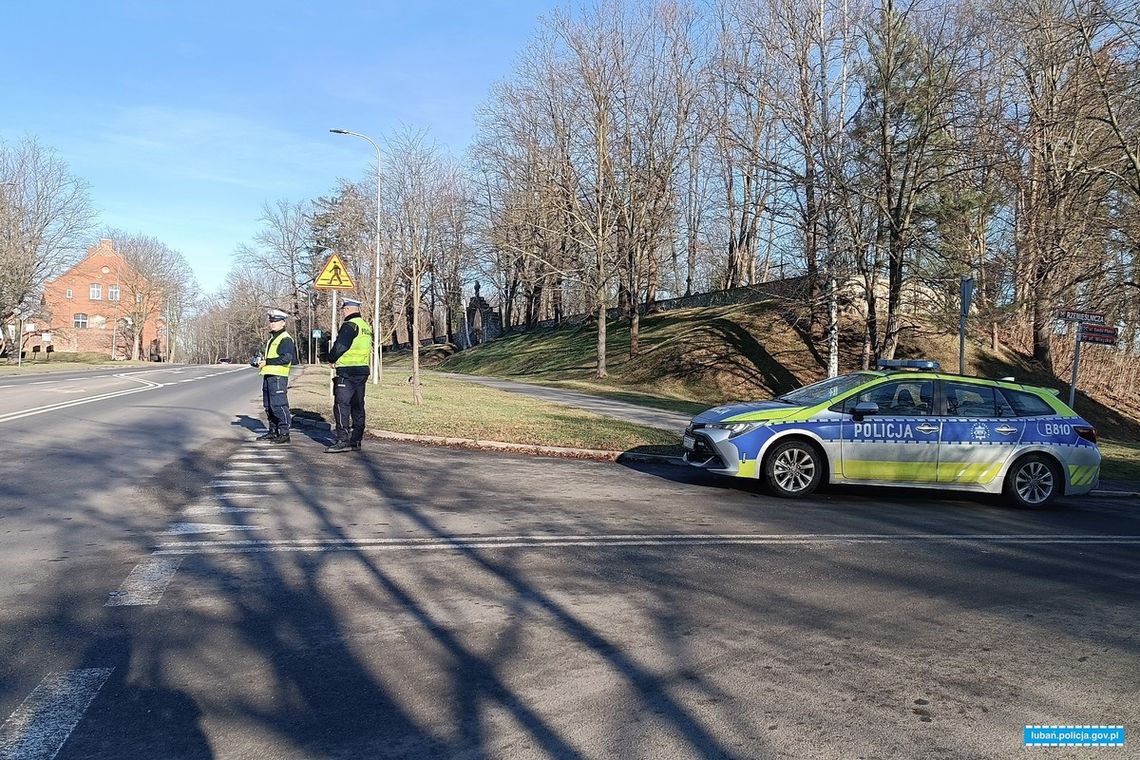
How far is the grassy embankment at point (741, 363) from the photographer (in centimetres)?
2934

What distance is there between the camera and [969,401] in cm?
1000

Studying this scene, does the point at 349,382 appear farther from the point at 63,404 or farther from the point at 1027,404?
the point at 63,404

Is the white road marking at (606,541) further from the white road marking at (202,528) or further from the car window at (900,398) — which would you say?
the car window at (900,398)

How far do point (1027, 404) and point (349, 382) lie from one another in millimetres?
8648

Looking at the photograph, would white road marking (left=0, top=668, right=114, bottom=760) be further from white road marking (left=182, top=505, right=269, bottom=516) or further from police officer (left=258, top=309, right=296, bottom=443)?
police officer (left=258, top=309, right=296, bottom=443)

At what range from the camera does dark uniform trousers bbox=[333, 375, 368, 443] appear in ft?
39.0

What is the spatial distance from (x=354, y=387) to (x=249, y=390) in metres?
14.5

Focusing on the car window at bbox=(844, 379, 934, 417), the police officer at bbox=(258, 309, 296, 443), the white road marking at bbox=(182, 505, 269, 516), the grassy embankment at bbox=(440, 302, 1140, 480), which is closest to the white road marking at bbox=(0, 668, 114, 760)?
the white road marking at bbox=(182, 505, 269, 516)

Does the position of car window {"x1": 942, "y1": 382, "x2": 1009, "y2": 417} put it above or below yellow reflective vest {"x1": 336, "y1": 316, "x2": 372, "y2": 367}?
below

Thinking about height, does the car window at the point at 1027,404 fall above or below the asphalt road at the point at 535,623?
above

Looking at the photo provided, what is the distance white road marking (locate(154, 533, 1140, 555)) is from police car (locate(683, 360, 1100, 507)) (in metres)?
1.66

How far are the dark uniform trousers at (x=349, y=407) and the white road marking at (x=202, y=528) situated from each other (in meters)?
A: 4.62

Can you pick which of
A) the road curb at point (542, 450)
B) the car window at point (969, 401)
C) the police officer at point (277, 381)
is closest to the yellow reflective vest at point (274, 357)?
the police officer at point (277, 381)

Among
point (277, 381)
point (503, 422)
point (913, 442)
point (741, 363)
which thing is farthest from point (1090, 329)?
point (741, 363)
